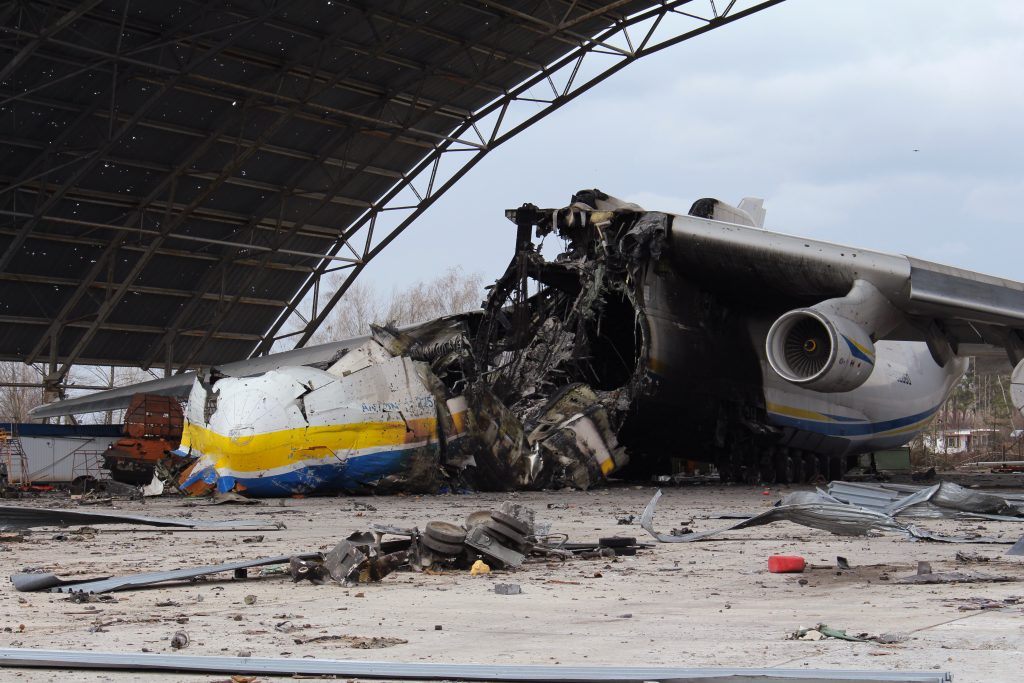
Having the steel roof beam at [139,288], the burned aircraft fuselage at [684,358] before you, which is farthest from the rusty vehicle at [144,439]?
the steel roof beam at [139,288]

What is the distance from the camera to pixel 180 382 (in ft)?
77.4

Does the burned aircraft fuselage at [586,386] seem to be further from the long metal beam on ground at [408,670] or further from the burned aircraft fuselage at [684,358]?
the long metal beam on ground at [408,670]

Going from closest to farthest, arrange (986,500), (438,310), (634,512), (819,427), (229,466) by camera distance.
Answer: (986,500), (634,512), (229,466), (819,427), (438,310)

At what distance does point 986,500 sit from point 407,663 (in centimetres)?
808

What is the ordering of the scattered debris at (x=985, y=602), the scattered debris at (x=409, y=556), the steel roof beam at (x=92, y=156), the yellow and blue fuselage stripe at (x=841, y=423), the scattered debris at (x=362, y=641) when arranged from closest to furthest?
the scattered debris at (x=362, y=641) < the scattered debris at (x=985, y=602) < the scattered debris at (x=409, y=556) < the yellow and blue fuselage stripe at (x=841, y=423) < the steel roof beam at (x=92, y=156)

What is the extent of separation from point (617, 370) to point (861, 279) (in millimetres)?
5752

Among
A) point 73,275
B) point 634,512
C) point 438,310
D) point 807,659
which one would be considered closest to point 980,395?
point 438,310

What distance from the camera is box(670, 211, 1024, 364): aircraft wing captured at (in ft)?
51.3

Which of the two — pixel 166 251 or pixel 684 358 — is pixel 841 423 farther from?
pixel 166 251

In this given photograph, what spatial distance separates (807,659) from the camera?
13.0ft

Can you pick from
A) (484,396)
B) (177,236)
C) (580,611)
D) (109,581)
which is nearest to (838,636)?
(580,611)

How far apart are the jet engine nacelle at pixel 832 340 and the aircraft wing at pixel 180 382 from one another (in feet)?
23.1

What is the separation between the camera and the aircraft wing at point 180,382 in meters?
20.1

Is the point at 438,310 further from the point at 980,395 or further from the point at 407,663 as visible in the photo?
the point at 407,663
